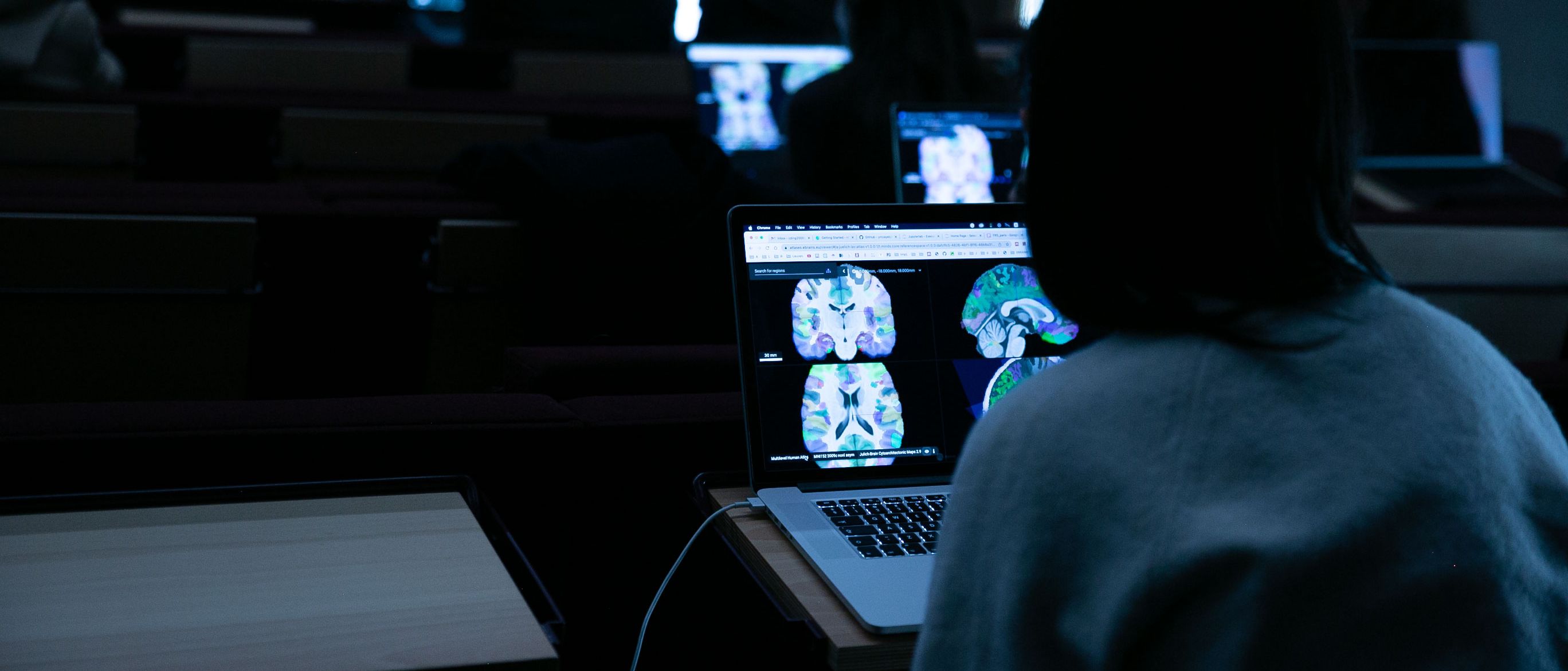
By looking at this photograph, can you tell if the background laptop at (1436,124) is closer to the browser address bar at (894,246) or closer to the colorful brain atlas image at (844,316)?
the browser address bar at (894,246)

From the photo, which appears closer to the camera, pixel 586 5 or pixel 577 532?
pixel 577 532

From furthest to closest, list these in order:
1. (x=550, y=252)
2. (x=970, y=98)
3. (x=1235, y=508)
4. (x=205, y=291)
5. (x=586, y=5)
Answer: (x=586, y=5) → (x=970, y=98) → (x=550, y=252) → (x=205, y=291) → (x=1235, y=508)

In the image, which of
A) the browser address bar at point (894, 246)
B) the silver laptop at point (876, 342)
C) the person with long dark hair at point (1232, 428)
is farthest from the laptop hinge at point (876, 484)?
the person with long dark hair at point (1232, 428)

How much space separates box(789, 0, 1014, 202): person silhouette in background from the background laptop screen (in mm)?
1306

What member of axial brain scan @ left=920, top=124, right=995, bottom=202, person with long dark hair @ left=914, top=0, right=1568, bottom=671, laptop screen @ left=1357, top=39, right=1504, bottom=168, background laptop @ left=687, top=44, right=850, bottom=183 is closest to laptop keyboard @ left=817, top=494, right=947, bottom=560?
person with long dark hair @ left=914, top=0, right=1568, bottom=671

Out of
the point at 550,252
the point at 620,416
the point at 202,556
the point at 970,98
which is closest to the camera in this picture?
the point at 202,556

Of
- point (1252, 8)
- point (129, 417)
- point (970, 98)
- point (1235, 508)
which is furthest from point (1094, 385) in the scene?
point (970, 98)

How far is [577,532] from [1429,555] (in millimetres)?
832

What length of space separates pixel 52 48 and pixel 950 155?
97.1 inches

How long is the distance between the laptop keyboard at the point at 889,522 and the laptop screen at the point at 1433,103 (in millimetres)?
2539

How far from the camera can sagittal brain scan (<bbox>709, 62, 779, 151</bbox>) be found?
11.6 ft

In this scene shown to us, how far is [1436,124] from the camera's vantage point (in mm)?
3314

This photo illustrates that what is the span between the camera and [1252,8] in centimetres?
62

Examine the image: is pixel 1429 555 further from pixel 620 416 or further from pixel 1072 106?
pixel 620 416
